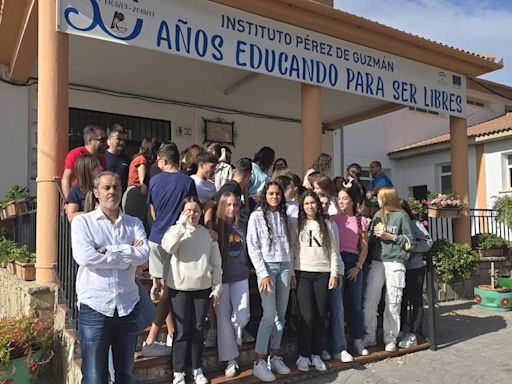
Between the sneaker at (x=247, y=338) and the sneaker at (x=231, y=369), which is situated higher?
the sneaker at (x=247, y=338)

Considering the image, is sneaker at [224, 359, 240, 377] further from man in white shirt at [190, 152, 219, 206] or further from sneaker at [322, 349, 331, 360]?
man in white shirt at [190, 152, 219, 206]

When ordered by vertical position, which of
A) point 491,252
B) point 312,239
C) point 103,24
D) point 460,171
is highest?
point 103,24

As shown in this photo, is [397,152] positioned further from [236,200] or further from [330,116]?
[236,200]

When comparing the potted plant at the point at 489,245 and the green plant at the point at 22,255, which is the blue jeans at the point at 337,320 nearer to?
the green plant at the point at 22,255

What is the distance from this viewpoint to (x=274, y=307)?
4031mm

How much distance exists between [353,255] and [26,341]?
309cm

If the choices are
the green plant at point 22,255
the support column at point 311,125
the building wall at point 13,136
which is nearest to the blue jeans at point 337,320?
the support column at point 311,125

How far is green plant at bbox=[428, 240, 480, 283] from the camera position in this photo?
25.3 ft

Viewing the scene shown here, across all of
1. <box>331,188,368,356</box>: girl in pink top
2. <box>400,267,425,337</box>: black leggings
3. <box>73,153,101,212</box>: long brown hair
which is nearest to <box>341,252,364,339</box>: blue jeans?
<box>331,188,368,356</box>: girl in pink top

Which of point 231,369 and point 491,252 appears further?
point 491,252

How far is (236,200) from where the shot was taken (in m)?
4.01

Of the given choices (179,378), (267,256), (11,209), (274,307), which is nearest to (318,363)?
(274,307)

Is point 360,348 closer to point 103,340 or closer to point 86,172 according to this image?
point 103,340

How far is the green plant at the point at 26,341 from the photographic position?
12.1 feet
